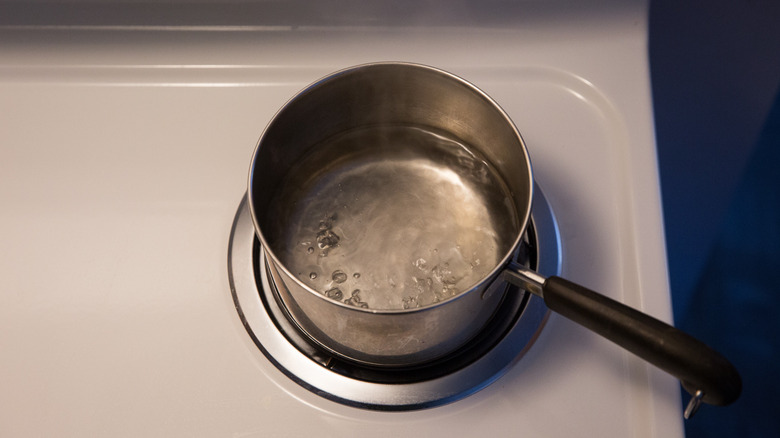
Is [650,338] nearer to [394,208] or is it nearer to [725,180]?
[394,208]

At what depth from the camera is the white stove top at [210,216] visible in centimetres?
36

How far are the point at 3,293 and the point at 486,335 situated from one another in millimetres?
321

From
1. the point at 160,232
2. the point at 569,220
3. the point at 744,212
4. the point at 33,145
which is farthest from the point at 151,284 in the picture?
the point at 744,212

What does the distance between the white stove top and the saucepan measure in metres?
0.04

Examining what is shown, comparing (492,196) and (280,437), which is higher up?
(492,196)

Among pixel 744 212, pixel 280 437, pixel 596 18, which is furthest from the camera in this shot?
pixel 744 212

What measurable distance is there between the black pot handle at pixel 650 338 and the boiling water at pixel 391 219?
0.08 meters

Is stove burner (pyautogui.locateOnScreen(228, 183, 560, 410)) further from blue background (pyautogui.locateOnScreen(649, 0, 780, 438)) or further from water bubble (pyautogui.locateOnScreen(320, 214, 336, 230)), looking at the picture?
blue background (pyautogui.locateOnScreen(649, 0, 780, 438))

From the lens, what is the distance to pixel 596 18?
45 centimetres

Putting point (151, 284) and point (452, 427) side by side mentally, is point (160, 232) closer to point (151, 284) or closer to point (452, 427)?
point (151, 284)

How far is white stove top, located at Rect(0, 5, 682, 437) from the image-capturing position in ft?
1.18

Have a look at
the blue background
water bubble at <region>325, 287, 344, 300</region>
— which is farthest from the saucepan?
the blue background

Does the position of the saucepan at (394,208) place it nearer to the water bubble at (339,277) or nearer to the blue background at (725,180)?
the water bubble at (339,277)

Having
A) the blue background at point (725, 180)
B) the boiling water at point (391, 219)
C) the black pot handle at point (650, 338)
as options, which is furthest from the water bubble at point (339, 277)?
the blue background at point (725, 180)
